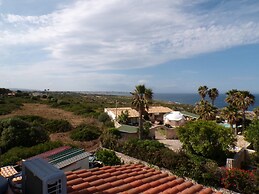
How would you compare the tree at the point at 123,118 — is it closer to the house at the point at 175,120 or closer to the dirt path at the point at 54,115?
the dirt path at the point at 54,115

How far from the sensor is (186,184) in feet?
31.7

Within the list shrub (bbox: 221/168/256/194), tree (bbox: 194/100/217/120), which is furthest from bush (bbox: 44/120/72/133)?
shrub (bbox: 221/168/256/194)

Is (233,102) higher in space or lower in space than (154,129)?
higher

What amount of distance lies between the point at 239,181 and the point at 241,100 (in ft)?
83.7

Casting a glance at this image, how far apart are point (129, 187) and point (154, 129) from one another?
2778 centimetres

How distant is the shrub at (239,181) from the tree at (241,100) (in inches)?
937

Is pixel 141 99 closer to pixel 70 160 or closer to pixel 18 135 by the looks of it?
pixel 18 135

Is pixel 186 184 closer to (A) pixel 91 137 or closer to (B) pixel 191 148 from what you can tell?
(B) pixel 191 148

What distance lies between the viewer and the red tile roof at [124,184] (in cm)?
827

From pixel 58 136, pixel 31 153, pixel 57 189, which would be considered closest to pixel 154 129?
pixel 58 136

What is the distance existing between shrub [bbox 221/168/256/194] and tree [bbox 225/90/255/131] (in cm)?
2380

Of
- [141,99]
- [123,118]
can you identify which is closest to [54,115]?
[123,118]

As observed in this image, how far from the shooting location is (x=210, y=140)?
23.7 metres

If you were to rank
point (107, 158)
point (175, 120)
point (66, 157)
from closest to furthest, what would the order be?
point (66, 157) → point (107, 158) → point (175, 120)
